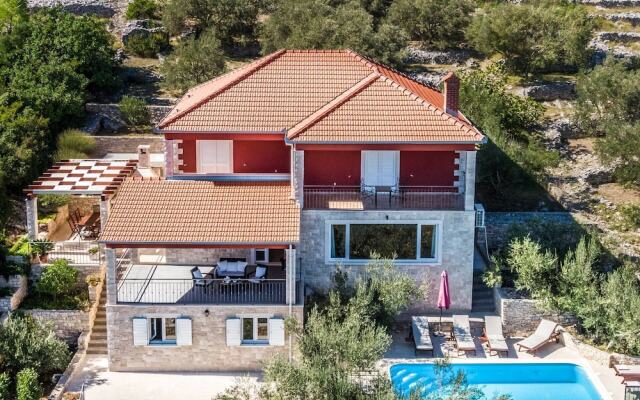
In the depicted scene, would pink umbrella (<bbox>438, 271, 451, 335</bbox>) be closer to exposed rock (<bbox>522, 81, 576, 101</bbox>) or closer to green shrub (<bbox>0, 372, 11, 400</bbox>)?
green shrub (<bbox>0, 372, 11, 400</bbox>)

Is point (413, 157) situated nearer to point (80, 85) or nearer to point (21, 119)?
point (21, 119)

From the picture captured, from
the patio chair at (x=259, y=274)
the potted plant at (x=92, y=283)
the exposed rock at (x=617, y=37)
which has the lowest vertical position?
the potted plant at (x=92, y=283)

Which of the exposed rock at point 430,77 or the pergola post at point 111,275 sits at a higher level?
the exposed rock at point 430,77

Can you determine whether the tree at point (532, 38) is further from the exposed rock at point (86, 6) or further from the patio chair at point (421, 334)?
the exposed rock at point (86, 6)

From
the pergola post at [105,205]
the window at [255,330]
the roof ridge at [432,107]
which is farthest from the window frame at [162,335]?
the roof ridge at [432,107]

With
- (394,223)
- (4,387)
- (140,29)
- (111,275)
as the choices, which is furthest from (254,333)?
(140,29)

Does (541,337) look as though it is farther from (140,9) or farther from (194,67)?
(140,9)

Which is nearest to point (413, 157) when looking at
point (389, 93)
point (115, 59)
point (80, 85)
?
point (389, 93)
